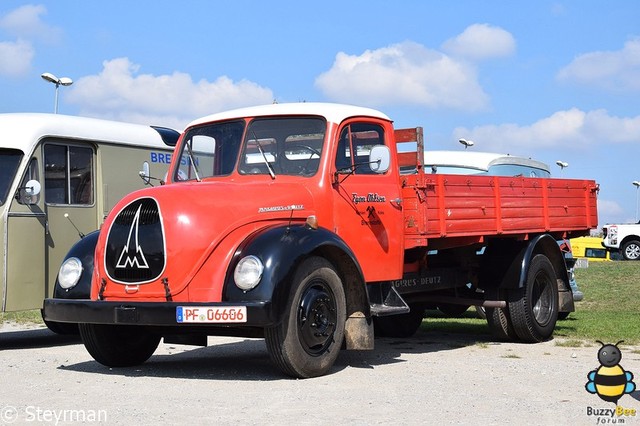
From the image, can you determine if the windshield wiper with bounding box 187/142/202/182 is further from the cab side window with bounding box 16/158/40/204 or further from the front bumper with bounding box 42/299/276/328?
the cab side window with bounding box 16/158/40/204

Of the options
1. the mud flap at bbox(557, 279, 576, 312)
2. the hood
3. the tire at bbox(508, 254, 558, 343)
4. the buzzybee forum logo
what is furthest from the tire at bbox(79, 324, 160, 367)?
the mud flap at bbox(557, 279, 576, 312)

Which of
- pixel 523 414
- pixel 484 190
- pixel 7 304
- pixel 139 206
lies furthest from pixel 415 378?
pixel 7 304

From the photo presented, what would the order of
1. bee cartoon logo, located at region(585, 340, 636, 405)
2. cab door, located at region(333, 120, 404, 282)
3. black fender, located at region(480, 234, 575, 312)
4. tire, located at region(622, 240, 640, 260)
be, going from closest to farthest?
bee cartoon logo, located at region(585, 340, 636, 405)
cab door, located at region(333, 120, 404, 282)
black fender, located at region(480, 234, 575, 312)
tire, located at region(622, 240, 640, 260)

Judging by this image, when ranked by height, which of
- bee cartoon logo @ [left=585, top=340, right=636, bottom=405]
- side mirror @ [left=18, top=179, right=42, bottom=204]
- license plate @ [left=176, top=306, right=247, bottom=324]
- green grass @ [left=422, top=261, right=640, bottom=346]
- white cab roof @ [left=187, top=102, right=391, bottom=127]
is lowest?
green grass @ [left=422, top=261, right=640, bottom=346]

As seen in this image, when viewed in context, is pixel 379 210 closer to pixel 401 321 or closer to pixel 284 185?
pixel 284 185

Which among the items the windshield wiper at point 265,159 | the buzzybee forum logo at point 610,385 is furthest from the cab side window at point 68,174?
the buzzybee forum logo at point 610,385

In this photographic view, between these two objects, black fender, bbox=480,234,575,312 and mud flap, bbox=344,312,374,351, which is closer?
mud flap, bbox=344,312,374,351

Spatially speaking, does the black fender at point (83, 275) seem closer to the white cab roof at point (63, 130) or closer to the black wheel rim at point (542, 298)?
the white cab roof at point (63, 130)

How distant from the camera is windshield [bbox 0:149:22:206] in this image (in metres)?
11.4

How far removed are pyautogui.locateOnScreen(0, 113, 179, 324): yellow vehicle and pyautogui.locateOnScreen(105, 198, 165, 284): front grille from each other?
3.29 meters

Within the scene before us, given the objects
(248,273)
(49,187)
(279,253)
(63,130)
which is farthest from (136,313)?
(63,130)

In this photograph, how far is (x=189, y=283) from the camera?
7.96m

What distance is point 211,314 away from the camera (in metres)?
7.66

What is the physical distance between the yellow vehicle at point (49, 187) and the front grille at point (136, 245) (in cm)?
329
